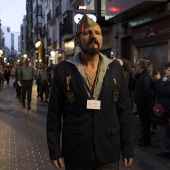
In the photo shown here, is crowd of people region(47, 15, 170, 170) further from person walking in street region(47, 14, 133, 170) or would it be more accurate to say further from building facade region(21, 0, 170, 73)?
building facade region(21, 0, 170, 73)

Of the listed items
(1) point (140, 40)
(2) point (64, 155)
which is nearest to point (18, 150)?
(2) point (64, 155)

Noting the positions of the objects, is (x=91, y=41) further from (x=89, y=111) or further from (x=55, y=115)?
(x=55, y=115)

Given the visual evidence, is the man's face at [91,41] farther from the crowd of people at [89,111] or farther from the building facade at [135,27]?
the building facade at [135,27]

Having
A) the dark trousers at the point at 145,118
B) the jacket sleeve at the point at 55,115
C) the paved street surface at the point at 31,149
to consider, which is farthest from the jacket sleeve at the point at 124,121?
the dark trousers at the point at 145,118

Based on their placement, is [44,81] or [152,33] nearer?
[152,33]

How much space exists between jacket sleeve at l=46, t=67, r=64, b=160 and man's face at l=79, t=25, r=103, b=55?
30cm

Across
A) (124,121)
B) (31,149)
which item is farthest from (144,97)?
(124,121)

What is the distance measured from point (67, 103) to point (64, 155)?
1.40 feet

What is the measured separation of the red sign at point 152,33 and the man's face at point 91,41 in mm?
11738

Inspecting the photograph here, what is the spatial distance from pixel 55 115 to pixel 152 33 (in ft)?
43.8

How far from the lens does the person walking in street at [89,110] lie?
299cm

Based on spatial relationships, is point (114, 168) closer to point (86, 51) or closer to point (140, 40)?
point (86, 51)

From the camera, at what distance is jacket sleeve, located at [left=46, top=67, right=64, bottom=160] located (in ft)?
10.2

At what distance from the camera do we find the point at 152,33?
15.9 m
